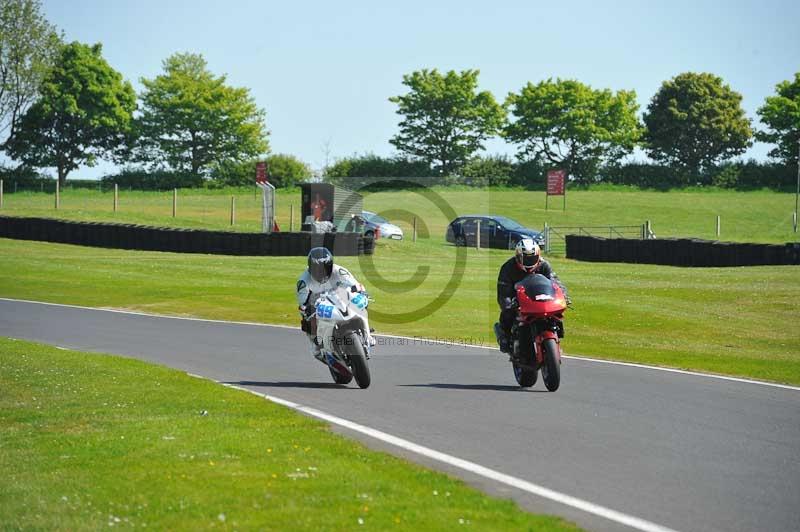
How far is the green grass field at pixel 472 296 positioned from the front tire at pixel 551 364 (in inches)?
153

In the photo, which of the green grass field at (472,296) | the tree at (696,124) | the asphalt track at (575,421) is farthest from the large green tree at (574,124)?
the asphalt track at (575,421)

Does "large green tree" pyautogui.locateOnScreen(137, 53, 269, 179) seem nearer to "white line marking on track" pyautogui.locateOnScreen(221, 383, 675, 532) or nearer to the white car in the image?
the white car

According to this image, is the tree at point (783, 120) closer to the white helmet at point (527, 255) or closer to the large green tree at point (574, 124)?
the large green tree at point (574, 124)

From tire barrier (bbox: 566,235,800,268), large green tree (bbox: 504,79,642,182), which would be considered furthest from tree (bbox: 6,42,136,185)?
→ tire barrier (bbox: 566,235,800,268)

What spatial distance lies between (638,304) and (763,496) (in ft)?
58.3

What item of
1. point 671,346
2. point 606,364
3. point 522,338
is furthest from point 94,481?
point 671,346

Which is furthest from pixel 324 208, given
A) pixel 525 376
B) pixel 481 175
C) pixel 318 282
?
pixel 481 175

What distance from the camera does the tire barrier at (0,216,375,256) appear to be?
122 ft

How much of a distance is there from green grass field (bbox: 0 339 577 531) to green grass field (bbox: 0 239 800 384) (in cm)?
695

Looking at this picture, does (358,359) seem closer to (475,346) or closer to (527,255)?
(527,255)

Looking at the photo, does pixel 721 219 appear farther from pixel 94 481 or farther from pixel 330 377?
pixel 94 481

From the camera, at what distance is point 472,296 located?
28250mm

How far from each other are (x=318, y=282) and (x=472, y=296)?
1508 cm

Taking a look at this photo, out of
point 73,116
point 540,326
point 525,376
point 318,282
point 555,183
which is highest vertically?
point 73,116
